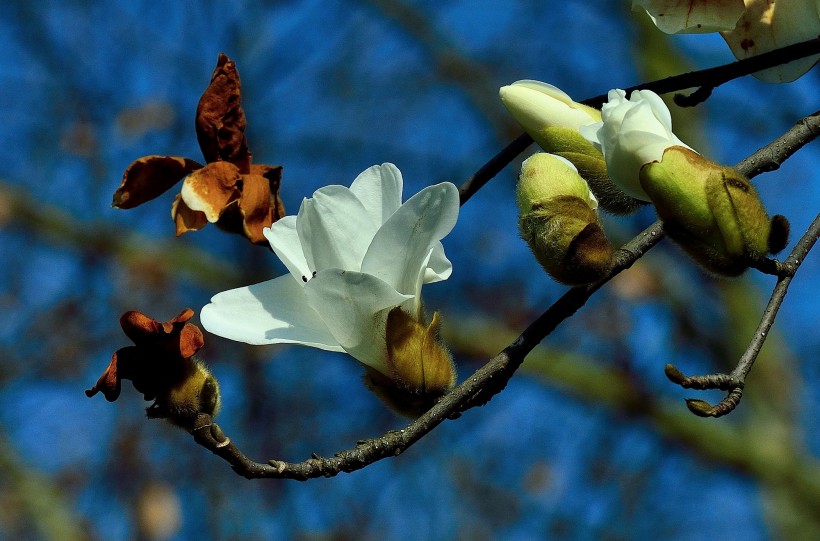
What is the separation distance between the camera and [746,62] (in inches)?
28.8

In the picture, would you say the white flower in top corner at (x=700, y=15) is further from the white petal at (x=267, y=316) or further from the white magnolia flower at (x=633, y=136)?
the white petal at (x=267, y=316)

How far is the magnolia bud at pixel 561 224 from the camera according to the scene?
1.98ft

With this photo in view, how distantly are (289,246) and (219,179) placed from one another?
0.10m

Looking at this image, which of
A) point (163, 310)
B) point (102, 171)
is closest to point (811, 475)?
point (163, 310)

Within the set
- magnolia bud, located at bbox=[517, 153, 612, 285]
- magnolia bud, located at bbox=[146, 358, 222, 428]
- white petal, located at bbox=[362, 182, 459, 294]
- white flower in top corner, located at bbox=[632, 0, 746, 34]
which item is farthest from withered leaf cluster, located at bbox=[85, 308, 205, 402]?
white flower in top corner, located at bbox=[632, 0, 746, 34]

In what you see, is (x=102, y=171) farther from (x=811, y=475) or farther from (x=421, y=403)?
(x=421, y=403)

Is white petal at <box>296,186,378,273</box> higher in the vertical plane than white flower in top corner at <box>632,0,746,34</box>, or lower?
lower

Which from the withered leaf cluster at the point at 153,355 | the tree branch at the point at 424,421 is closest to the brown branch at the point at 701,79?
the tree branch at the point at 424,421

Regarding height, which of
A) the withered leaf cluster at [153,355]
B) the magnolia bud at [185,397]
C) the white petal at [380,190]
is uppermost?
the white petal at [380,190]

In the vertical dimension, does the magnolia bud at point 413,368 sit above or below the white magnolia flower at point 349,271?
Result: below

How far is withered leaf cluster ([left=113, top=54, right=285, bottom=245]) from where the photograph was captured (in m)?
0.76

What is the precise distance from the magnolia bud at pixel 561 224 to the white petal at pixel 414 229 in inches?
2.0

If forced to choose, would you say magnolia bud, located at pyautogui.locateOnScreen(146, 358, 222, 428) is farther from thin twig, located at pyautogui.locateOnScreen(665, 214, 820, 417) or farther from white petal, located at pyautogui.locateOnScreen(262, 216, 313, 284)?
thin twig, located at pyautogui.locateOnScreen(665, 214, 820, 417)

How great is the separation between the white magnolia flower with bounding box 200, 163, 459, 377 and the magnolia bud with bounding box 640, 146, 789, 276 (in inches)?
5.3
